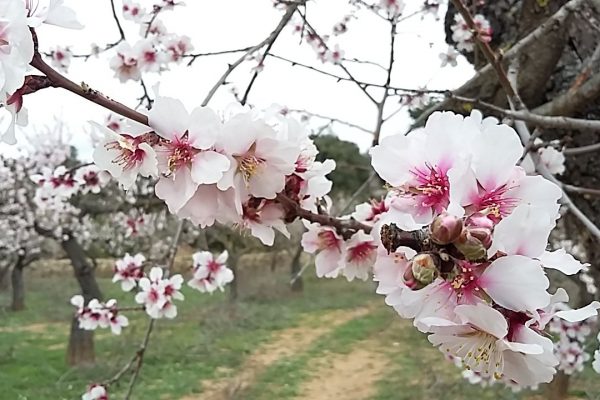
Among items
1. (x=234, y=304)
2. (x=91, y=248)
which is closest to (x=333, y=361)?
(x=234, y=304)

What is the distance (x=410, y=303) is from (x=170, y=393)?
4.39 meters

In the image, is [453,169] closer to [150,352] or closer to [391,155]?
[391,155]

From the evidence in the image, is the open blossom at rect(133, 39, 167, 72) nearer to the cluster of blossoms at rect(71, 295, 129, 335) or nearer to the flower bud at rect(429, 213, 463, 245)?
the cluster of blossoms at rect(71, 295, 129, 335)

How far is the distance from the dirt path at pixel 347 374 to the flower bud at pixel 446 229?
13.9 ft

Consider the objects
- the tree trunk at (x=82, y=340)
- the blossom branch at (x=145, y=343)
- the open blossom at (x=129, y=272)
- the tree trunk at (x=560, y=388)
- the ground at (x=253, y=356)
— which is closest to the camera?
the blossom branch at (x=145, y=343)

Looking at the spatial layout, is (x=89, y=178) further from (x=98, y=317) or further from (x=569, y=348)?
(x=569, y=348)

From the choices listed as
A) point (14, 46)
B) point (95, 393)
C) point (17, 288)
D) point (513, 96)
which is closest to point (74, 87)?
point (14, 46)

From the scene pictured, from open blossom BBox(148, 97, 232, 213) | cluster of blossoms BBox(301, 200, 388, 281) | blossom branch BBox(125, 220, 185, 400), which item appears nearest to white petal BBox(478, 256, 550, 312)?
open blossom BBox(148, 97, 232, 213)

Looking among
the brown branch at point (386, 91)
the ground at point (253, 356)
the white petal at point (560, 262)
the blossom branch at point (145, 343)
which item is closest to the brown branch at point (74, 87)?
the white petal at point (560, 262)

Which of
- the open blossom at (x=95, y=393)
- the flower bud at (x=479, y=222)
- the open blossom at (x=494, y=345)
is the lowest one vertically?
the open blossom at (x=95, y=393)

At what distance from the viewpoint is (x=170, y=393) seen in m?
4.45

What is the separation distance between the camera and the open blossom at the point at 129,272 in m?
1.72

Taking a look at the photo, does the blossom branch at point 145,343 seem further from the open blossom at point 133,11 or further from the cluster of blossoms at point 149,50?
the open blossom at point 133,11

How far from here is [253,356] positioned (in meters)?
5.43
